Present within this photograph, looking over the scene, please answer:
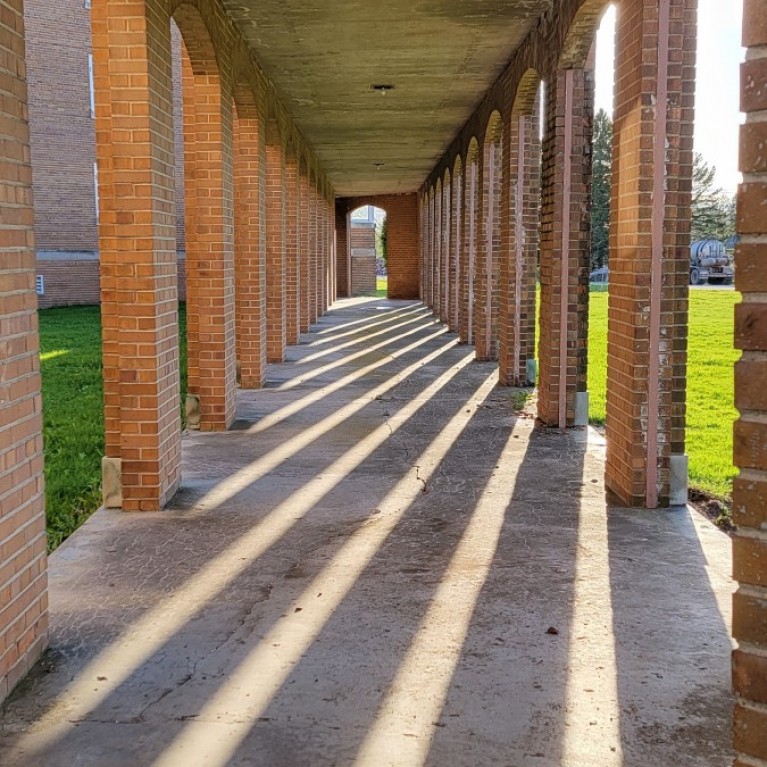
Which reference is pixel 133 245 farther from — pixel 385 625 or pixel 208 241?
pixel 385 625

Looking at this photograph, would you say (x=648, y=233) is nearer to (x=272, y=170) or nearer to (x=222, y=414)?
(x=222, y=414)

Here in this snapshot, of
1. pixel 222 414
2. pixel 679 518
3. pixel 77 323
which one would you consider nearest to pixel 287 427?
pixel 222 414

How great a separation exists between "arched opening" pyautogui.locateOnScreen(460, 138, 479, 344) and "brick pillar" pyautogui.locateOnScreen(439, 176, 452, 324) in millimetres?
2120

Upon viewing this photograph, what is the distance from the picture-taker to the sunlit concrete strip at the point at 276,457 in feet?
17.5

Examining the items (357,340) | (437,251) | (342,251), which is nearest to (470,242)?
(357,340)

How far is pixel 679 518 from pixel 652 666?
Result: 1955 millimetres

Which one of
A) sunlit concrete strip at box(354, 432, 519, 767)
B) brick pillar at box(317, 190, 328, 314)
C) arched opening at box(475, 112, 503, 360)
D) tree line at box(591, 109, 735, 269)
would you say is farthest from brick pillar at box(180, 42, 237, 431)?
tree line at box(591, 109, 735, 269)

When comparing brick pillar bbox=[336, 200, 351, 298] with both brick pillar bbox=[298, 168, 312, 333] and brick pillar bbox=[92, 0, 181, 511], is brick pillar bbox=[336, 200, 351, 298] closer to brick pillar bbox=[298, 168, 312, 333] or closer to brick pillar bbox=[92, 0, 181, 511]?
brick pillar bbox=[298, 168, 312, 333]

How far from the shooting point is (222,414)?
7.46 metres

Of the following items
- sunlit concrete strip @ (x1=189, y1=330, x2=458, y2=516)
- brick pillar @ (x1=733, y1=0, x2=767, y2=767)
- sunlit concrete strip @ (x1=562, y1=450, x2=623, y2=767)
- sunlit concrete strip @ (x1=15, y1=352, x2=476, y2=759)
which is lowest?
sunlit concrete strip @ (x1=562, y1=450, x2=623, y2=767)

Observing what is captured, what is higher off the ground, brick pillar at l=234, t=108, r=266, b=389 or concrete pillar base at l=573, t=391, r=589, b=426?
brick pillar at l=234, t=108, r=266, b=389

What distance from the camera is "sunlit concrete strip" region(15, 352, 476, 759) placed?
2.81 metres

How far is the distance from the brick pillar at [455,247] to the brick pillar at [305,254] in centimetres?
277

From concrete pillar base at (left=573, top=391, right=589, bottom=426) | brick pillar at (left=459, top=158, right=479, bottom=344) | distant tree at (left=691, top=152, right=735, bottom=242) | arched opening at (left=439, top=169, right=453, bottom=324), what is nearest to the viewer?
concrete pillar base at (left=573, top=391, right=589, bottom=426)
